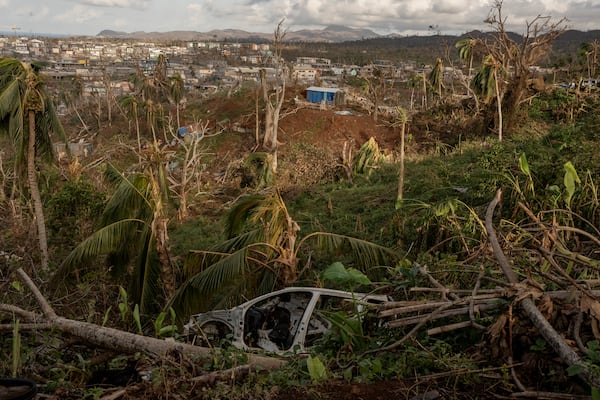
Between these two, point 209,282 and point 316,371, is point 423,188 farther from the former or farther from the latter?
point 316,371

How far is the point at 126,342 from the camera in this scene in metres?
4.19

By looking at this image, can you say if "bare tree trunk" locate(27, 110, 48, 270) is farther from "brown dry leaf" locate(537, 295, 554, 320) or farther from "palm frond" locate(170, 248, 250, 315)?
"brown dry leaf" locate(537, 295, 554, 320)

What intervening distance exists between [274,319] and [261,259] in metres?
1.07

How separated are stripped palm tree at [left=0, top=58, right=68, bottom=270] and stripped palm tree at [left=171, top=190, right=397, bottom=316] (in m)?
5.68

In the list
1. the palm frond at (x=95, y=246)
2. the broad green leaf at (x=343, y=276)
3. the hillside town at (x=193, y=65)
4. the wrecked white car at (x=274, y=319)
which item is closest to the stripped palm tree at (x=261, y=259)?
the wrecked white car at (x=274, y=319)

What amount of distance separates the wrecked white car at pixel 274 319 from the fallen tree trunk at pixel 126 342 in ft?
3.72

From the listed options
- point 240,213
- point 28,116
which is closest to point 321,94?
point 28,116

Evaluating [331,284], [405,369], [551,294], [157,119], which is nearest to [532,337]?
[551,294]

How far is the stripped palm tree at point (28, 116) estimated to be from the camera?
10594 millimetres

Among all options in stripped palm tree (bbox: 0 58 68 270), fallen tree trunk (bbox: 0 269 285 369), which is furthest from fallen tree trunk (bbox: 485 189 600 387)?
stripped palm tree (bbox: 0 58 68 270)

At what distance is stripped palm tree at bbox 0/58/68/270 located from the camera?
1059 cm

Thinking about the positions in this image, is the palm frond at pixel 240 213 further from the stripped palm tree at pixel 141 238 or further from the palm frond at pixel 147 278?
the palm frond at pixel 147 278

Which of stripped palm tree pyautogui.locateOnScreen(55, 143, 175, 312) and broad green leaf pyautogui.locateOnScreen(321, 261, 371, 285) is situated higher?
broad green leaf pyautogui.locateOnScreen(321, 261, 371, 285)

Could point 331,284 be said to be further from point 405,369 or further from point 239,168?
point 239,168
